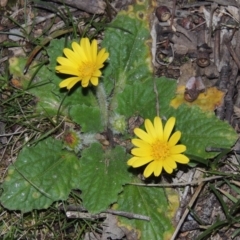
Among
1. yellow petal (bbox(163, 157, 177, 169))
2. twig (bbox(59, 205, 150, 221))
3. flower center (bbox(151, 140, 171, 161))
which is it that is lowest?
twig (bbox(59, 205, 150, 221))

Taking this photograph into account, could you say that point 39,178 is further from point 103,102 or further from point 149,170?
point 149,170

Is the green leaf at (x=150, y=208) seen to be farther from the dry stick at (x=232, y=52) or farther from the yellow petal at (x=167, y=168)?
the dry stick at (x=232, y=52)

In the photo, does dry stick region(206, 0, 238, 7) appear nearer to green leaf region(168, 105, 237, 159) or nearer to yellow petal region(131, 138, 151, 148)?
green leaf region(168, 105, 237, 159)

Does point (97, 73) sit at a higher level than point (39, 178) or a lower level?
higher

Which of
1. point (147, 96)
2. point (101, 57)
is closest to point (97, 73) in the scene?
point (101, 57)

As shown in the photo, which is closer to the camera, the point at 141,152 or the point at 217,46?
the point at 141,152

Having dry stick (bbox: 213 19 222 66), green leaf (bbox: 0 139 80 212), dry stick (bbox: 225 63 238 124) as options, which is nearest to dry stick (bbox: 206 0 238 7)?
dry stick (bbox: 213 19 222 66)

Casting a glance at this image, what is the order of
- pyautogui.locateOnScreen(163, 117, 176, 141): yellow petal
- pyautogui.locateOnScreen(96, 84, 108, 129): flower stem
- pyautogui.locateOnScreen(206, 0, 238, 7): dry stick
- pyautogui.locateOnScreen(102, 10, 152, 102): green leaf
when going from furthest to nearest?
pyautogui.locateOnScreen(206, 0, 238, 7): dry stick, pyautogui.locateOnScreen(102, 10, 152, 102): green leaf, pyautogui.locateOnScreen(96, 84, 108, 129): flower stem, pyautogui.locateOnScreen(163, 117, 176, 141): yellow petal

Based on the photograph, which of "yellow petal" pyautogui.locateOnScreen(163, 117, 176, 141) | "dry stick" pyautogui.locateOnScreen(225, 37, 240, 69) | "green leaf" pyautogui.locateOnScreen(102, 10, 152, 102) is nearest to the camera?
"yellow petal" pyautogui.locateOnScreen(163, 117, 176, 141)
